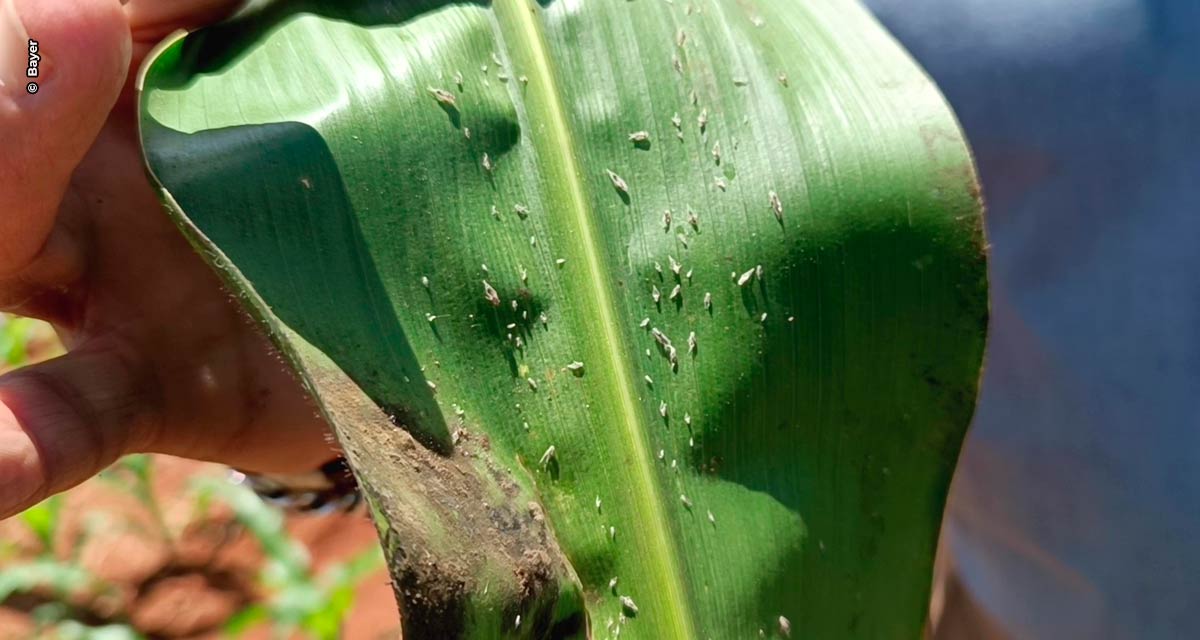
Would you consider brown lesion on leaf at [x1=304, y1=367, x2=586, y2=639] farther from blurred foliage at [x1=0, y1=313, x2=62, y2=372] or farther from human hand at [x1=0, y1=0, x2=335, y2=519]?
blurred foliage at [x1=0, y1=313, x2=62, y2=372]

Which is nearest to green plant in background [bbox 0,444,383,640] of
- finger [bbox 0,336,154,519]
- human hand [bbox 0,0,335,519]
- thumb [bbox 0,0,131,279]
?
human hand [bbox 0,0,335,519]

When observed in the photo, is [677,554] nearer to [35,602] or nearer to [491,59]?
[491,59]

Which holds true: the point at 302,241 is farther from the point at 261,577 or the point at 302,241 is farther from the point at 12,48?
the point at 261,577

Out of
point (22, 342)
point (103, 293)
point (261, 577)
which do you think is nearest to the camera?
point (103, 293)

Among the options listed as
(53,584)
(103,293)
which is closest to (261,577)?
(53,584)

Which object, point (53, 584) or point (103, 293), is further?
point (53, 584)
